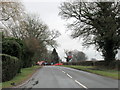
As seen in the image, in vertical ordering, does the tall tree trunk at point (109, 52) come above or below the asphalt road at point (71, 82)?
above

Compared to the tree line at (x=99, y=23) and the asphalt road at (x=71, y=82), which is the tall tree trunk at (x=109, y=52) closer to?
the tree line at (x=99, y=23)

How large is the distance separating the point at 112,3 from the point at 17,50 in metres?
20.0

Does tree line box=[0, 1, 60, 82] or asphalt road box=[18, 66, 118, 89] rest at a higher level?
tree line box=[0, 1, 60, 82]

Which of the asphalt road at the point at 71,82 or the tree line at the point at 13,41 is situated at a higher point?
the tree line at the point at 13,41

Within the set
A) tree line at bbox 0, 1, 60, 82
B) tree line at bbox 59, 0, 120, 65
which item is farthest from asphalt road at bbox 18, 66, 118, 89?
tree line at bbox 59, 0, 120, 65

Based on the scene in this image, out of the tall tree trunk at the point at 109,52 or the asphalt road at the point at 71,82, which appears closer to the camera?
the asphalt road at the point at 71,82

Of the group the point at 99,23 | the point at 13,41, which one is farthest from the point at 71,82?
the point at 99,23

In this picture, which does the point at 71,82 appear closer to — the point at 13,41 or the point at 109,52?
the point at 13,41

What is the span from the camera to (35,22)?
183 feet

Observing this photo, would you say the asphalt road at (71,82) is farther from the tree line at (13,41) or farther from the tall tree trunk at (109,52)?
the tall tree trunk at (109,52)

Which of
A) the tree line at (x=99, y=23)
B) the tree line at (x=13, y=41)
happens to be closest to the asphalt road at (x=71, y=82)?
the tree line at (x=13, y=41)

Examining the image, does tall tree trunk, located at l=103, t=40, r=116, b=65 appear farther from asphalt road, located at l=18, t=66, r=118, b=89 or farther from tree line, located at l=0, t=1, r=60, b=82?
asphalt road, located at l=18, t=66, r=118, b=89

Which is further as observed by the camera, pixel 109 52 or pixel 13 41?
pixel 109 52

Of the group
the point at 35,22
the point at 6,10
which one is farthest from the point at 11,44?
the point at 35,22
